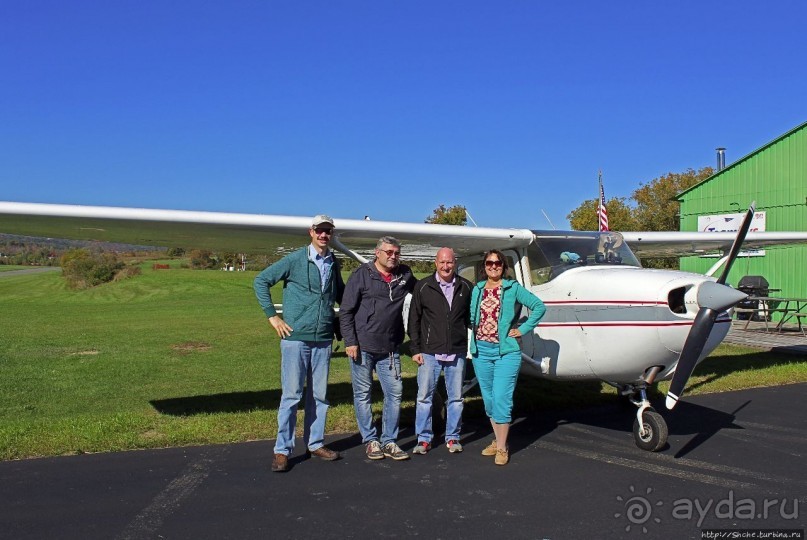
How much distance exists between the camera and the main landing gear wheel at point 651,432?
5.37m

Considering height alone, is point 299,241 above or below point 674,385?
above

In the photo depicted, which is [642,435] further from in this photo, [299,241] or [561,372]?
→ [299,241]

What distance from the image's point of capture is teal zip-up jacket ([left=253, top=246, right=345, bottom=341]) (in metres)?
5.12

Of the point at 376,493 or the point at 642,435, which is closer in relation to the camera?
the point at 376,493

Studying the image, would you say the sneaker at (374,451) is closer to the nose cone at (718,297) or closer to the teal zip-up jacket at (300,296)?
the teal zip-up jacket at (300,296)

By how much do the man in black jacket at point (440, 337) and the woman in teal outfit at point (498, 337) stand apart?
13 centimetres

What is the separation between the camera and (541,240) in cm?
666

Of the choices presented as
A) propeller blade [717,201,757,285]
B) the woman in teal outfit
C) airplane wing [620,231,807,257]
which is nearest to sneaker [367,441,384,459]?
the woman in teal outfit

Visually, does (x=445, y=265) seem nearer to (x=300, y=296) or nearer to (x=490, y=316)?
(x=490, y=316)

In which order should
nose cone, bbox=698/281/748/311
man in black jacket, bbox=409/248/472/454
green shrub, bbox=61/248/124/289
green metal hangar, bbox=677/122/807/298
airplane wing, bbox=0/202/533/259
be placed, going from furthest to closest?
green shrub, bbox=61/248/124/289
green metal hangar, bbox=677/122/807/298
airplane wing, bbox=0/202/533/259
man in black jacket, bbox=409/248/472/454
nose cone, bbox=698/281/748/311

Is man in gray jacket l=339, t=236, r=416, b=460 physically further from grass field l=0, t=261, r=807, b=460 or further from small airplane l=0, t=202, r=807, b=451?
small airplane l=0, t=202, r=807, b=451

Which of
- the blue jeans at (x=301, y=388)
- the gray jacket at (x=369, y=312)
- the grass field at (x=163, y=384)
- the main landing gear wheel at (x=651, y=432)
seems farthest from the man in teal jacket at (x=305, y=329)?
the main landing gear wheel at (x=651, y=432)

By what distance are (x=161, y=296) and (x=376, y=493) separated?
114 feet

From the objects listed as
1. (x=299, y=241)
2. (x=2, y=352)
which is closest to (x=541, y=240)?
(x=299, y=241)
